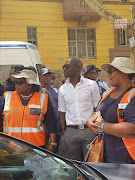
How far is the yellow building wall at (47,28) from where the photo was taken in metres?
16.0

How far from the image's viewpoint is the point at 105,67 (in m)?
3.31

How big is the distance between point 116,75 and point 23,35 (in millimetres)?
13636

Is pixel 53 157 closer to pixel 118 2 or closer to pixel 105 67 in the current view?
pixel 105 67

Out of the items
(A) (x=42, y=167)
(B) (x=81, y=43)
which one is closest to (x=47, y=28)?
(B) (x=81, y=43)

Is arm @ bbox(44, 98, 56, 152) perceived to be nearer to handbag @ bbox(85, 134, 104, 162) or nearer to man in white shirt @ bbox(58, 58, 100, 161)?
man in white shirt @ bbox(58, 58, 100, 161)

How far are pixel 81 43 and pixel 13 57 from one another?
9.80 m

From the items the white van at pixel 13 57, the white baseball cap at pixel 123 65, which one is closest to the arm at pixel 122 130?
the white baseball cap at pixel 123 65

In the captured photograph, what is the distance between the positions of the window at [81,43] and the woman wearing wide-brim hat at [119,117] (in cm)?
1406

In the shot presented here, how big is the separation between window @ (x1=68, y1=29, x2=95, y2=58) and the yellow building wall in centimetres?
32

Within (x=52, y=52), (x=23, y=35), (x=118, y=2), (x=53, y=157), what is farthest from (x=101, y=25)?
(x=53, y=157)

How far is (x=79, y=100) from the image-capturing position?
402 cm

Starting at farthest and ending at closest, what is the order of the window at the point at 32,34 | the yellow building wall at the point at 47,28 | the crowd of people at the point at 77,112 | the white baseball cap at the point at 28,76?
the window at the point at 32,34, the yellow building wall at the point at 47,28, the white baseball cap at the point at 28,76, the crowd of people at the point at 77,112

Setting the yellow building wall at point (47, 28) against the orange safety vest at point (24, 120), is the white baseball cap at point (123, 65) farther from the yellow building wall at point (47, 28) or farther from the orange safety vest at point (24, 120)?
the yellow building wall at point (47, 28)

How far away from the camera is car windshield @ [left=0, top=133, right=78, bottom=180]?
6.52 feet
